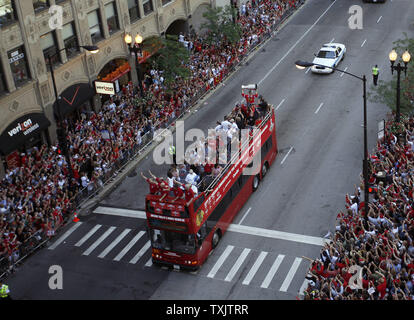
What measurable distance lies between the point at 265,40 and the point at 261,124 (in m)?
23.2

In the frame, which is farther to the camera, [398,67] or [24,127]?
[24,127]

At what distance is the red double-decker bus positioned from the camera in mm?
24609

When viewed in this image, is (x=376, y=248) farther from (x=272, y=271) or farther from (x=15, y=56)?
(x=15, y=56)

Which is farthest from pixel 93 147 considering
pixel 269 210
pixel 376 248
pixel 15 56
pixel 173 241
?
pixel 376 248

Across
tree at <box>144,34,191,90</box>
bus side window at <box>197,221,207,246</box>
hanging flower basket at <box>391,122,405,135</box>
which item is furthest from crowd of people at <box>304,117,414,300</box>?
tree at <box>144,34,191,90</box>

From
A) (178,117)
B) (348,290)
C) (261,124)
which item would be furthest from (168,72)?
(348,290)

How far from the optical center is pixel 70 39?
38906mm

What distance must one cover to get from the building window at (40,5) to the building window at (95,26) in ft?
13.1

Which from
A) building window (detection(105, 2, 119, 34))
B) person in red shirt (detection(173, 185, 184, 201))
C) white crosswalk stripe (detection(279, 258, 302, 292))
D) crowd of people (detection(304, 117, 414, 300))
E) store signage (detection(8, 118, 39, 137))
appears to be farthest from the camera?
building window (detection(105, 2, 119, 34))

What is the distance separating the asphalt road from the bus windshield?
1.41 m

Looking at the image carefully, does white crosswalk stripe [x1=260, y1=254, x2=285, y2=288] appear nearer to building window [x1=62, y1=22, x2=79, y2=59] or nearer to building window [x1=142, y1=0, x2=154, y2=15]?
building window [x1=62, y1=22, x2=79, y2=59]

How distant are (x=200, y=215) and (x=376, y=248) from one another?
23.3 ft

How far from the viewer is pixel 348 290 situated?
21219 millimetres

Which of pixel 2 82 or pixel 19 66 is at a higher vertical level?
pixel 19 66
